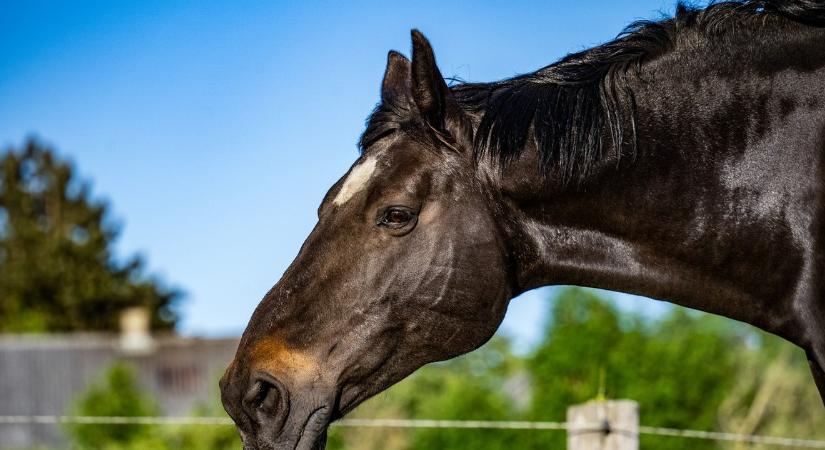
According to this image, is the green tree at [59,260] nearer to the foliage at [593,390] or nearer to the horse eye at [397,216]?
the foliage at [593,390]

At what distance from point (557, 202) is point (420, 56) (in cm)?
51

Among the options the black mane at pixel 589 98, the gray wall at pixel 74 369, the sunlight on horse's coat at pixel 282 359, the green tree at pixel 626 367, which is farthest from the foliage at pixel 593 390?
the gray wall at pixel 74 369

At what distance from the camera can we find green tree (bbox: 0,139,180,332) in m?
38.6

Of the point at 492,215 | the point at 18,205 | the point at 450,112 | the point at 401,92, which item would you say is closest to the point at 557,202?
the point at 492,215

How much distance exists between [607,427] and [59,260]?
3888 cm

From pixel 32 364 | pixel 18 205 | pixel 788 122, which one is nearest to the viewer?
pixel 788 122

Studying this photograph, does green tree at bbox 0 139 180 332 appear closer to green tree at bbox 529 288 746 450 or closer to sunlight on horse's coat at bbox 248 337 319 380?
green tree at bbox 529 288 746 450

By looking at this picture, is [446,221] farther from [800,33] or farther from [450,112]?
[800,33]

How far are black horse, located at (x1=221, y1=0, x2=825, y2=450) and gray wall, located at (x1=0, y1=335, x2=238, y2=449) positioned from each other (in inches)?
982

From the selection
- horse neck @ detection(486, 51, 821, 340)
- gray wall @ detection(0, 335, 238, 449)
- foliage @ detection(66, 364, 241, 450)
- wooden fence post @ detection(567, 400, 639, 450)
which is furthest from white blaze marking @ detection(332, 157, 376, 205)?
gray wall @ detection(0, 335, 238, 449)

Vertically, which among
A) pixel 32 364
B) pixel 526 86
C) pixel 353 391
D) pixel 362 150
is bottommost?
pixel 32 364

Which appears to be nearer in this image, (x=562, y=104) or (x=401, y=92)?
(x=562, y=104)

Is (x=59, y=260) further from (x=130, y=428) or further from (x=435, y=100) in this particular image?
(x=435, y=100)

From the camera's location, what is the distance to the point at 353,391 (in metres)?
2.44
